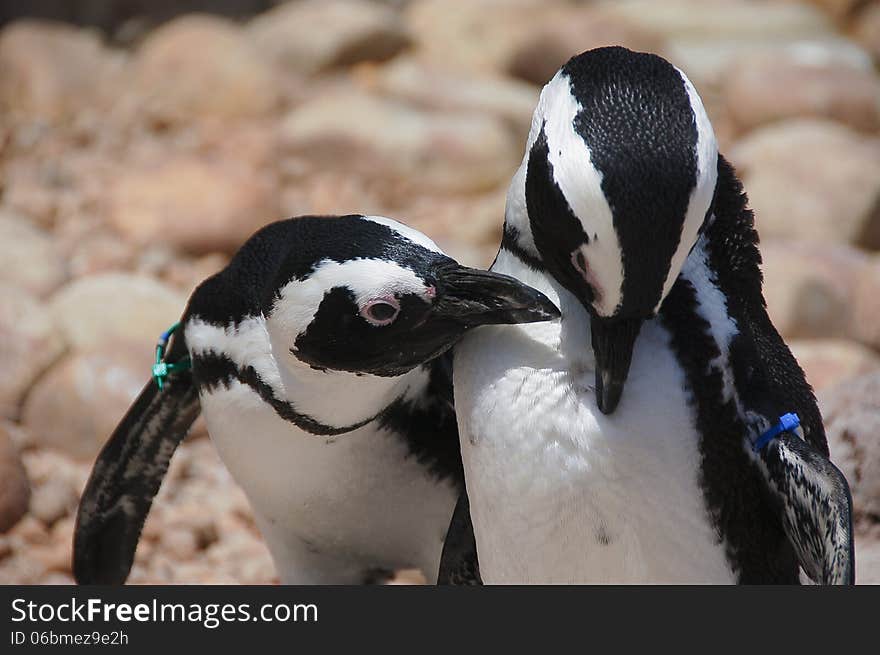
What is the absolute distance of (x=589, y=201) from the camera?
1.06 metres

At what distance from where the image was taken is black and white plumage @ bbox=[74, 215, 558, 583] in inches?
50.2

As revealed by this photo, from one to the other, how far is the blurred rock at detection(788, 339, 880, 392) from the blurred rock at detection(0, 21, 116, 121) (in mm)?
2353

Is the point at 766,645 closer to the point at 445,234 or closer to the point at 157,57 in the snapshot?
the point at 445,234

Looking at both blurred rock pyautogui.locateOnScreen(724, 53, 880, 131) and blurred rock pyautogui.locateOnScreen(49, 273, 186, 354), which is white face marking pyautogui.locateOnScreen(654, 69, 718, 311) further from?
blurred rock pyautogui.locateOnScreen(724, 53, 880, 131)

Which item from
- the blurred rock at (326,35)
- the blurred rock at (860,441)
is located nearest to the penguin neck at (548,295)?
the blurred rock at (860,441)

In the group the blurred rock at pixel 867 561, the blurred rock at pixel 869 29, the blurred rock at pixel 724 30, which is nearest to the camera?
the blurred rock at pixel 867 561

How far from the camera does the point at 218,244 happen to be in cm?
310

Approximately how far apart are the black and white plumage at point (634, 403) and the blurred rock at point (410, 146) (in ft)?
7.59

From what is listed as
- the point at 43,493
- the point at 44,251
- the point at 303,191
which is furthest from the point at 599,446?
the point at 303,191

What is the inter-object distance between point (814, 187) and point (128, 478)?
2.30m

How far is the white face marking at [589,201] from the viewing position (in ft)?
3.46

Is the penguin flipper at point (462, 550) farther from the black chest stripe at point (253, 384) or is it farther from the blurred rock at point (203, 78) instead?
the blurred rock at point (203, 78)

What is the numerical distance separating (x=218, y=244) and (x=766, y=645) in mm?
2117

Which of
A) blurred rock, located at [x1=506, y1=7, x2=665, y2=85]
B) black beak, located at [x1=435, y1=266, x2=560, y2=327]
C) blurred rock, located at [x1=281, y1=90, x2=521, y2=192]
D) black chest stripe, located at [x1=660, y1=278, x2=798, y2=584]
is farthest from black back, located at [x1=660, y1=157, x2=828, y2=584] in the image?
blurred rock, located at [x1=506, y1=7, x2=665, y2=85]
